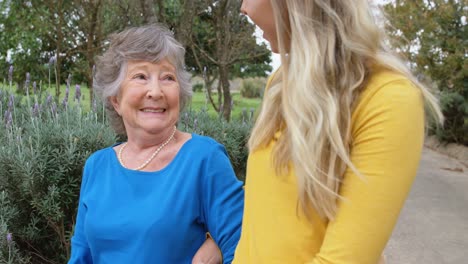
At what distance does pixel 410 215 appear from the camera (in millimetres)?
7305

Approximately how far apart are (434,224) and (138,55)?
Answer: 18.4 ft

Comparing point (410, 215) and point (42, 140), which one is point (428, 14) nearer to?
point (410, 215)

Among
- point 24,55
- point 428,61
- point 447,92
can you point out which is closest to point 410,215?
point 428,61

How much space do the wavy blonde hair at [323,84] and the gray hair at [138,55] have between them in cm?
94

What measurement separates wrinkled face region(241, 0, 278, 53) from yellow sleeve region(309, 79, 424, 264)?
0.30m

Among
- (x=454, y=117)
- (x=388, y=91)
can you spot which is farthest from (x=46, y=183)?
(x=454, y=117)

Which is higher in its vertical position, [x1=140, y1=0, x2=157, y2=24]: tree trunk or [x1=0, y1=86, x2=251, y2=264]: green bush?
[x1=140, y1=0, x2=157, y2=24]: tree trunk

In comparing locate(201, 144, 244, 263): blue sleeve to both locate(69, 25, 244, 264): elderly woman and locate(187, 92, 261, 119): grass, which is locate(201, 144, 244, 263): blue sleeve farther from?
locate(187, 92, 261, 119): grass

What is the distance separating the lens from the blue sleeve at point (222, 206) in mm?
2010

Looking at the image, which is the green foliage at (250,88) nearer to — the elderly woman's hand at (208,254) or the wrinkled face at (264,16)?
the elderly woman's hand at (208,254)

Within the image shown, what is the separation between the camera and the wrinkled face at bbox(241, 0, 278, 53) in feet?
4.42

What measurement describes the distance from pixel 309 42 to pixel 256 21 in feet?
0.67

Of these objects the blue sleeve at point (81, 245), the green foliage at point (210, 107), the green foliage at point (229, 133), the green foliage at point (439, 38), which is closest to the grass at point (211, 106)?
the green foliage at point (210, 107)

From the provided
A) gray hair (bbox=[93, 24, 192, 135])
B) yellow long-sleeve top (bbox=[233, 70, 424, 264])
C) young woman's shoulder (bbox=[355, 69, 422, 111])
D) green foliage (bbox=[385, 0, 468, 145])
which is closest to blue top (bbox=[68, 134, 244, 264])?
gray hair (bbox=[93, 24, 192, 135])
